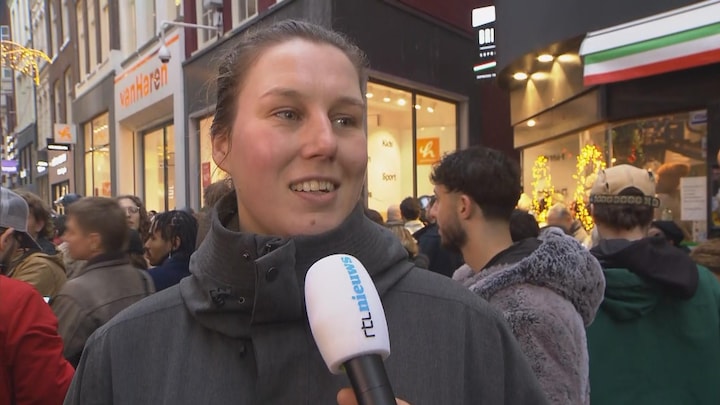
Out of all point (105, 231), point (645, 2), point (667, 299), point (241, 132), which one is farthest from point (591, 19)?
point (241, 132)

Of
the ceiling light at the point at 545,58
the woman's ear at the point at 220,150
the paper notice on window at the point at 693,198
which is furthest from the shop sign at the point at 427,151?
the woman's ear at the point at 220,150

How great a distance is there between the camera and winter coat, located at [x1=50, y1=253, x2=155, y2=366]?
10.8 feet

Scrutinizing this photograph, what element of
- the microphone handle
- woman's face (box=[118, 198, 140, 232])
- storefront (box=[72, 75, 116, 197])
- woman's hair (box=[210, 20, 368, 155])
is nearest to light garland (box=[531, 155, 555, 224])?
woman's face (box=[118, 198, 140, 232])

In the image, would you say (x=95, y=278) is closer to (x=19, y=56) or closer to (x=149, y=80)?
(x=149, y=80)

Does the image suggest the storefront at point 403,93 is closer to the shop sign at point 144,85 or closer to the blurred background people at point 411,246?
the shop sign at point 144,85

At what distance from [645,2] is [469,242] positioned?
19.9 ft

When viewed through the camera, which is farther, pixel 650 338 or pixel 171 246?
pixel 171 246

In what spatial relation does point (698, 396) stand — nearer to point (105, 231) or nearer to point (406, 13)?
point (105, 231)

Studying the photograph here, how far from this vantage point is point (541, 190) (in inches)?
426

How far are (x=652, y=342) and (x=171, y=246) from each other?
354 cm

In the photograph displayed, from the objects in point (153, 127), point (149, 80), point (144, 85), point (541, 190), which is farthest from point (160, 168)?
point (541, 190)

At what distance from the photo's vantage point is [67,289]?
341 cm

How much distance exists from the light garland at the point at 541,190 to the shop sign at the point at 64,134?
18.6m

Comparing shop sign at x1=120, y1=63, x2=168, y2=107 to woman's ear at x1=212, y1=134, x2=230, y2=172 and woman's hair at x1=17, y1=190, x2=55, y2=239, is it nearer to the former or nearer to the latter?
woman's hair at x1=17, y1=190, x2=55, y2=239
